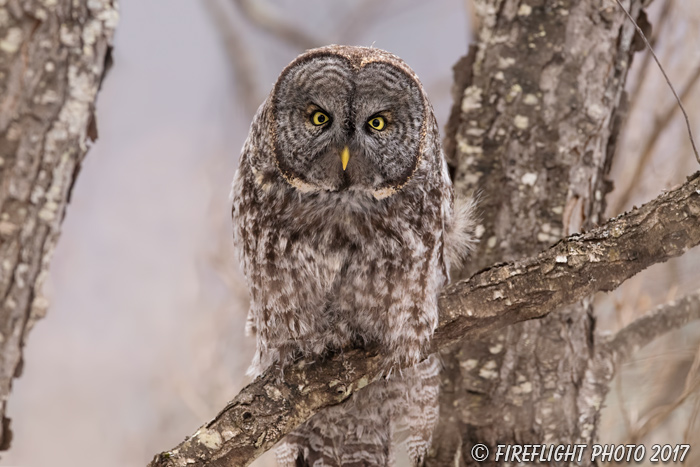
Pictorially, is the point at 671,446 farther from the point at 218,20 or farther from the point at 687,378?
the point at 218,20

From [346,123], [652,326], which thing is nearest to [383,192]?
[346,123]

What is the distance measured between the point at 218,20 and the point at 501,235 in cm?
255

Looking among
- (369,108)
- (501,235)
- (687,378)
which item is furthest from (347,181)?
(687,378)

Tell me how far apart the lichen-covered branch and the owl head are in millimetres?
488

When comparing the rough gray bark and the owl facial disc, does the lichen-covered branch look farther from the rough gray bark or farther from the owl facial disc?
the rough gray bark

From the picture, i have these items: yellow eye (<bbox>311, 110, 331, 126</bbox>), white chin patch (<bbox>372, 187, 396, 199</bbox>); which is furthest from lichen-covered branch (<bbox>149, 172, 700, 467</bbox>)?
yellow eye (<bbox>311, 110, 331, 126</bbox>)

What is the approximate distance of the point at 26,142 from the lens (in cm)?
221

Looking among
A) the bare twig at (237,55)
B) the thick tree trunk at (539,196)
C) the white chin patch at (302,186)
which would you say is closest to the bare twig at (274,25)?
the bare twig at (237,55)

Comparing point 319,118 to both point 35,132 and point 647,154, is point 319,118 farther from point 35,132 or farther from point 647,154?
point 647,154

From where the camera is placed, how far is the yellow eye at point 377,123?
7.07 ft

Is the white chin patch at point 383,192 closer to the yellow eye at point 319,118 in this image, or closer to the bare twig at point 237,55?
the yellow eye at point 319,118

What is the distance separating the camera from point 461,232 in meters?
2.51

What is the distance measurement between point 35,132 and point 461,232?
1.59m

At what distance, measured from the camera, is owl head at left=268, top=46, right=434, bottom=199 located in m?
2.10
